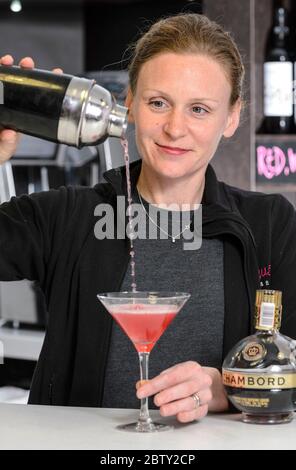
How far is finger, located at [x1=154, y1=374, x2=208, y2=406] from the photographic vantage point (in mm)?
1521

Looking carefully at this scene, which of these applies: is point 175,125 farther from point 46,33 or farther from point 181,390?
point 46,33

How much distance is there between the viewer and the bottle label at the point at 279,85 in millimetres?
3154

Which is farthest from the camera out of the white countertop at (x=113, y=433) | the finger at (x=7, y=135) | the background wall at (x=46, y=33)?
the background wall at (x=46, y=33)

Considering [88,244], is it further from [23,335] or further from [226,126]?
[23,335]

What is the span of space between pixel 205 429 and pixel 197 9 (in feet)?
7.85

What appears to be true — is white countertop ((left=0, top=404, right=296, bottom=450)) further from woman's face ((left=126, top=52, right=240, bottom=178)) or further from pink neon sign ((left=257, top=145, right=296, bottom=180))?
pink neon sign ((left=257, top=145, right=296, bottom=180))

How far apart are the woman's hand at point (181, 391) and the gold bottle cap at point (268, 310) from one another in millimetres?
134

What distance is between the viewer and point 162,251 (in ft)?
6.63

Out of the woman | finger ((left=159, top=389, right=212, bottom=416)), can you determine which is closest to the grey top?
the woman

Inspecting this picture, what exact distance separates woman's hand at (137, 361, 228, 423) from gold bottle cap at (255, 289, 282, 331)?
134 mm

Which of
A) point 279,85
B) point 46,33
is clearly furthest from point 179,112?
point 46,33

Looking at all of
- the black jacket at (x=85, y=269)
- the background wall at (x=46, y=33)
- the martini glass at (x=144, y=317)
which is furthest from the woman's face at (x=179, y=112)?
the background wall at (x=46, y=33)

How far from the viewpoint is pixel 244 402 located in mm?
1560

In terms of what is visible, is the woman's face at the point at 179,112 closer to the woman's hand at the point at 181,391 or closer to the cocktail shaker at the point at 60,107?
the cocktail shaker at the point at 60,107
